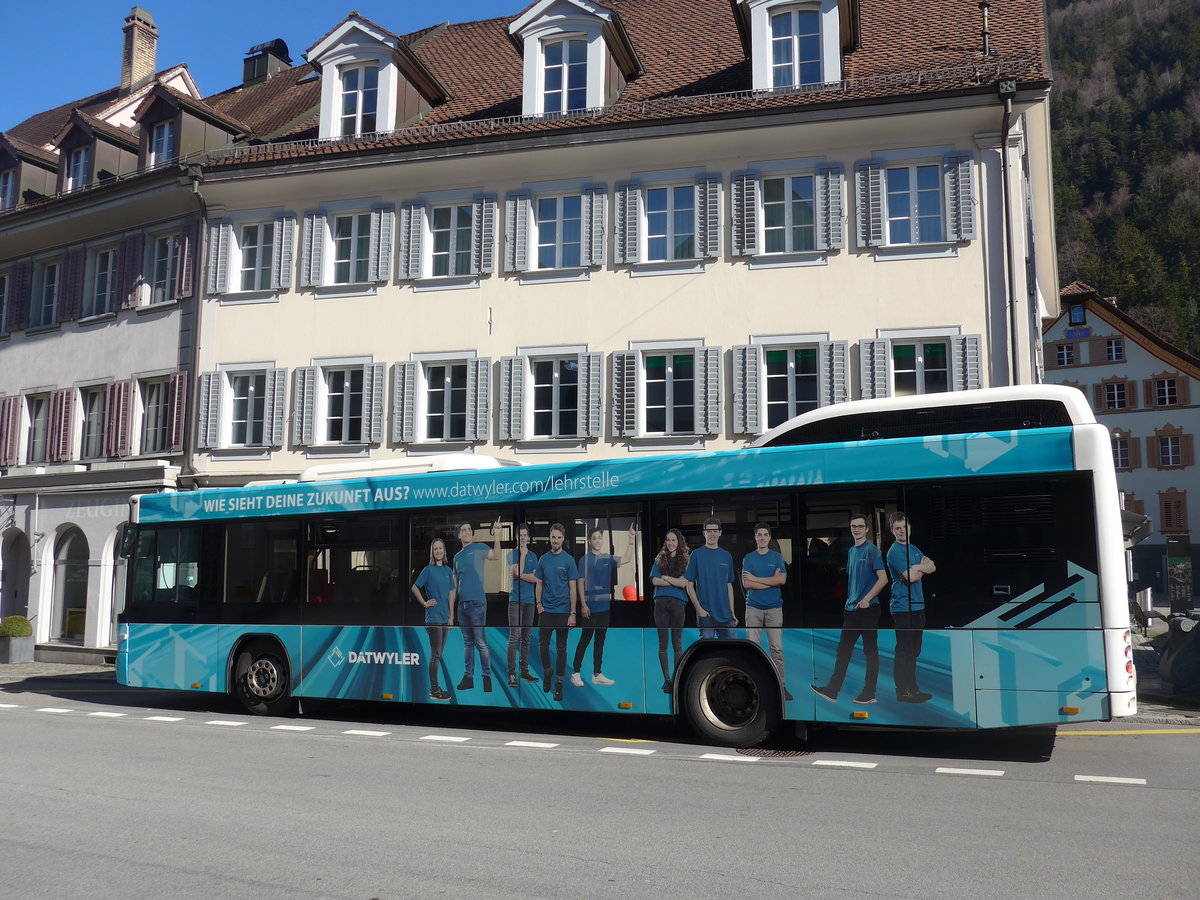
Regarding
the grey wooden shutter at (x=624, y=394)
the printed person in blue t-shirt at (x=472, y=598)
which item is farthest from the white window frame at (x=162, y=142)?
the printed person in blue t-shirt at (x=472, y=598)

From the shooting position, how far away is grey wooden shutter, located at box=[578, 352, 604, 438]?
19984 millimetres

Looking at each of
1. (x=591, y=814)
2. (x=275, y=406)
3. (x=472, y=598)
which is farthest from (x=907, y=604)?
(x=275, y=406)

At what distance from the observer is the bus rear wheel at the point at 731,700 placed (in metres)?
10.5

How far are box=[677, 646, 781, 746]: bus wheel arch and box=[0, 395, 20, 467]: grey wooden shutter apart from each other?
69.9 feet

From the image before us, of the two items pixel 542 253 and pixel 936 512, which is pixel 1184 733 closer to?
pixel 936 512

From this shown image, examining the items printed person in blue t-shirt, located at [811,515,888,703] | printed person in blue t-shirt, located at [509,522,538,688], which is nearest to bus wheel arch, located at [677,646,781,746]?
printed person in blue t-shirt, located at [811,515,888,703]

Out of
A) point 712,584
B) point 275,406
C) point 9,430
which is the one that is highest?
point 9,430

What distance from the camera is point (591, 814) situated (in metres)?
7.44

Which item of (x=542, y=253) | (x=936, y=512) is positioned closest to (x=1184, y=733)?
(x=936, y=512)

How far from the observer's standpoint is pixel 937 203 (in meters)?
18.9

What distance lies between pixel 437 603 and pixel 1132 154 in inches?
4511

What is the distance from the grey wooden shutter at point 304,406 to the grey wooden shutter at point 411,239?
266 centimetres

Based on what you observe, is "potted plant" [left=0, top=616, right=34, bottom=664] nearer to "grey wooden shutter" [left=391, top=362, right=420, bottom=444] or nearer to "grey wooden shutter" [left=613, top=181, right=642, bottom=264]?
"grey wooden shutter" [left=391, top=362, right=420, bottom=444]

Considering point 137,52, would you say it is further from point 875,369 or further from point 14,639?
point 875,369
